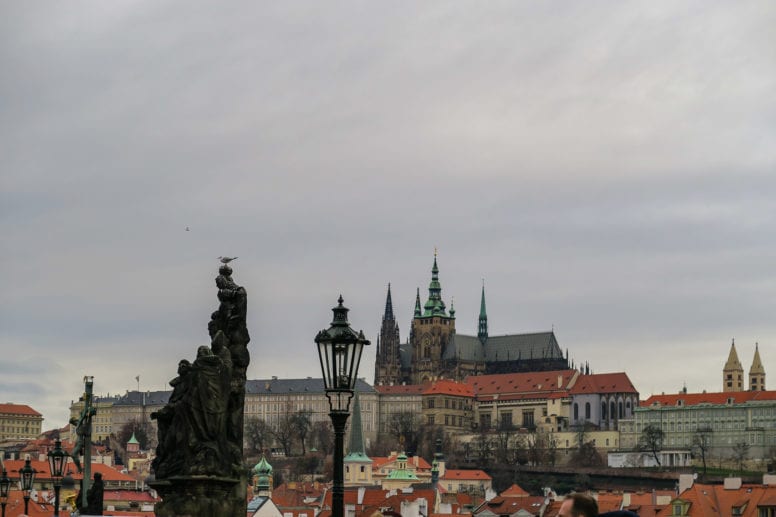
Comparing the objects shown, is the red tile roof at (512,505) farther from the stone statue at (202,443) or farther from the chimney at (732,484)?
the stone statue at (202,443)

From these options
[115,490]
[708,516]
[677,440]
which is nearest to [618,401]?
[677,440]

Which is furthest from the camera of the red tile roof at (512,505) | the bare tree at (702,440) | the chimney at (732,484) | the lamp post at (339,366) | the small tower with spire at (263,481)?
the bare tree at (702,440)

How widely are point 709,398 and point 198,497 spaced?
179268mm

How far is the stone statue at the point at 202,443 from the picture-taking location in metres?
13.7

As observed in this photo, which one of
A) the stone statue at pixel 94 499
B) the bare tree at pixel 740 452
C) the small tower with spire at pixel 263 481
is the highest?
the bare tree at pixel 740 452

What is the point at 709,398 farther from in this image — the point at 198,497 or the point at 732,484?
the point at 198,497

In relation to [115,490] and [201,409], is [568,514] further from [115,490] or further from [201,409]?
[115,490]

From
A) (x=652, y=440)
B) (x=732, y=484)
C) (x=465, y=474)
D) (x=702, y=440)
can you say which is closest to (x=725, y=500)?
(x=732, y=484)

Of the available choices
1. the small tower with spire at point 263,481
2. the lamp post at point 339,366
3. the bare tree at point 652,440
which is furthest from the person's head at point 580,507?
the bare tree at point 652,440

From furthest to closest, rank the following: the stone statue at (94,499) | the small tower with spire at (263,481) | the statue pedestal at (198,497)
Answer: the small tower with spire at (263,481) → the stone statue at (94,499) → the statue pedestal at (198,497)

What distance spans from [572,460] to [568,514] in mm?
182428

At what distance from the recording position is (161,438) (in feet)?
46.7

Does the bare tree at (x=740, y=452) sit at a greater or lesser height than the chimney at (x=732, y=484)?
greater

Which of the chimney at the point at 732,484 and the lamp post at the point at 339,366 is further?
the chimney at the point at 732,484
